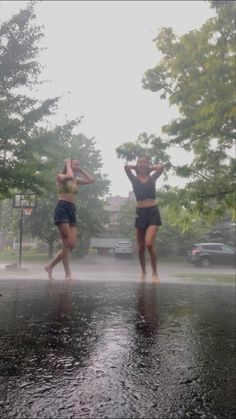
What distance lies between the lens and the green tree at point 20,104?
7.71 meters

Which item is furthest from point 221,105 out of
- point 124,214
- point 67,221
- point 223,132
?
point 124,214

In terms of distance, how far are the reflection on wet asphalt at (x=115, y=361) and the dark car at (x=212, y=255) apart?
82.7 feet

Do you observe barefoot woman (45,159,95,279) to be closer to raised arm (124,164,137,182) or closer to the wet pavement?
raised arm (124,164,137,182)

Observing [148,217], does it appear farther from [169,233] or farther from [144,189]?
[169,233]

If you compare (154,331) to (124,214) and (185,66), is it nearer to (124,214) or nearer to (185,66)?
(185,66)

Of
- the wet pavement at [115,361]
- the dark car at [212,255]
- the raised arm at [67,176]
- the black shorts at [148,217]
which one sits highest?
the raised arm at [67,176]

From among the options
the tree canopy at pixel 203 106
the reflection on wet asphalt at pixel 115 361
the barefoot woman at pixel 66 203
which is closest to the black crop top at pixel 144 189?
the barefoot woman at pixel 66 203

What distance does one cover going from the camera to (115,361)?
1486 millimetres

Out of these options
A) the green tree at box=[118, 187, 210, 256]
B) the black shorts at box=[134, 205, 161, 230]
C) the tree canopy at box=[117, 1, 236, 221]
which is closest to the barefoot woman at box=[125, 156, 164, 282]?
the black shorts at box=[134, 205, 161, 230]

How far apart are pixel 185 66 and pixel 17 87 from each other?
711 cm

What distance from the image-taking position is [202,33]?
1196 centimetres

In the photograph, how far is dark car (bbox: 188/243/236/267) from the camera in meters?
27.0

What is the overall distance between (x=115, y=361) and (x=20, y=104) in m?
7.51

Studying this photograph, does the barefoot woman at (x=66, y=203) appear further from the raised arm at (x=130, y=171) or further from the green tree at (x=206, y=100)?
the green tree at (x=206, y=100)
